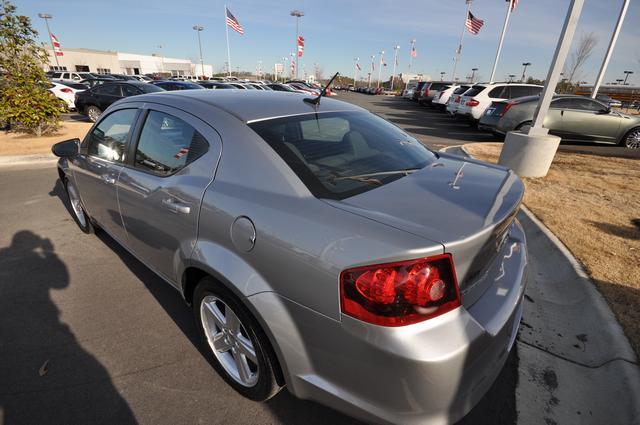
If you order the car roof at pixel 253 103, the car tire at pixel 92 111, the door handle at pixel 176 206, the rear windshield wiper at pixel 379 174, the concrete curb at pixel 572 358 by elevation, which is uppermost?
the car roof at pixel 253 103

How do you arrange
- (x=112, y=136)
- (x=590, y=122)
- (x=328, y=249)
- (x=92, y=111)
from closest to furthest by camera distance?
(x=328, y=249)
(x=112, y=136)
(x=590, y=122)
(x=92, y=111)

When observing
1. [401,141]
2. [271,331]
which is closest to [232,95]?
[401,141]

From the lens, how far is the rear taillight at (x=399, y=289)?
4.24ft

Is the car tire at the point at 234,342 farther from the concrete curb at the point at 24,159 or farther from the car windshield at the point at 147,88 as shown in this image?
the car windshield at the point at 147,88

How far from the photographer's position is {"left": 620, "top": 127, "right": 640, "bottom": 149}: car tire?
9.80 meters

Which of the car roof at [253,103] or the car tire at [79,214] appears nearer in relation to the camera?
the car roof at [253,103]

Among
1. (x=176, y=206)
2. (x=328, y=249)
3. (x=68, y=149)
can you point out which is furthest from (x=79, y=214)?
(x=328, y=249)

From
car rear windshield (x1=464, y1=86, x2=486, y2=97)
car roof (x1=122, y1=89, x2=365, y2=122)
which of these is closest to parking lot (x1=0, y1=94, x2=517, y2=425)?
car roof (x1=122, y1=89, x2=365, y2=122)

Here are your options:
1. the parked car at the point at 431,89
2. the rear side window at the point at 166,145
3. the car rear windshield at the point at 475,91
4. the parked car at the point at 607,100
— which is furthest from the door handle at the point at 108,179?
the parked car at the point at 607,100

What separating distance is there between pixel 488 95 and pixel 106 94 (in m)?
14.5

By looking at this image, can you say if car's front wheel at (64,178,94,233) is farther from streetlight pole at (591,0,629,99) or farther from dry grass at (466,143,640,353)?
streetlight pole at (591,0,629,99)

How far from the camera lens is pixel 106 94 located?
41.7ft

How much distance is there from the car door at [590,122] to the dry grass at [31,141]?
46.9ft

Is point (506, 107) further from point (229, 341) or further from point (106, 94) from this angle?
point (106, 94)
